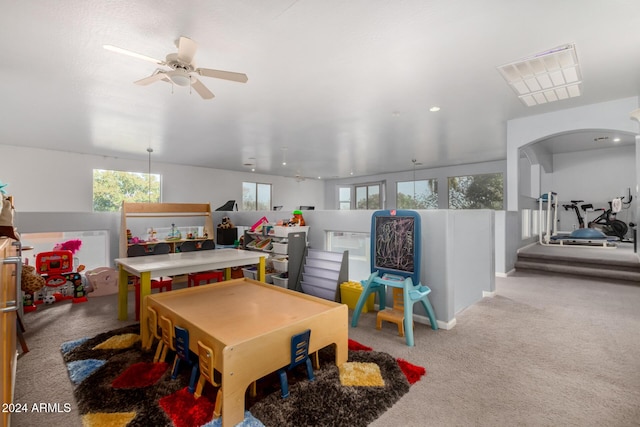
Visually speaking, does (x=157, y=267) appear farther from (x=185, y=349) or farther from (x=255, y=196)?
(x=255, y=196)

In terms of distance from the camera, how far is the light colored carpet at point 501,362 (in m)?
1.70

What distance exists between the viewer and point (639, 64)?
302 centimetres

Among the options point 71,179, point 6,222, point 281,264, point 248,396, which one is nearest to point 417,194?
point 281,264

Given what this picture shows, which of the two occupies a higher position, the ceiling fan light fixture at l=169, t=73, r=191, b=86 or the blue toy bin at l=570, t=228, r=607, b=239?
the ceiling fan light fixture at l=169, t=73, r=191, b=86

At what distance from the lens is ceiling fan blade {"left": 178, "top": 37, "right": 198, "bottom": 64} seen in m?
2.29

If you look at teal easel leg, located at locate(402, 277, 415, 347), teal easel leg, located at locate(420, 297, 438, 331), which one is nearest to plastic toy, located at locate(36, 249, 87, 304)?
teal easel leg, located at locate(402, 277, 415, 347)

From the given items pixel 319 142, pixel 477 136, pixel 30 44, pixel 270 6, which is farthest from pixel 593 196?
pixel 30 44

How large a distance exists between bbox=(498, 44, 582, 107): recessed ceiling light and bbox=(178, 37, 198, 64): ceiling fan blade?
2975mm

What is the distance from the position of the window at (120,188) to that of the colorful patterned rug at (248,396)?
6251mm

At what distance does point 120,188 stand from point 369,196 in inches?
332

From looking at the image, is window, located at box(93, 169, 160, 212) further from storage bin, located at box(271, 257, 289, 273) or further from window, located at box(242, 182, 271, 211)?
storage bin, located at box(271, 257, 289, 273)

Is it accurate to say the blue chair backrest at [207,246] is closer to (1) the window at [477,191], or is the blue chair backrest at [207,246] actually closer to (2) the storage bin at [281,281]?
(2) the storage bin at [281,281]

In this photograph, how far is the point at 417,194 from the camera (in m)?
10.5

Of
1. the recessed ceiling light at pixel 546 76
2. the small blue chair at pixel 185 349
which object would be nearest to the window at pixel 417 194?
the recessed ceiling light at pixel 546 76
